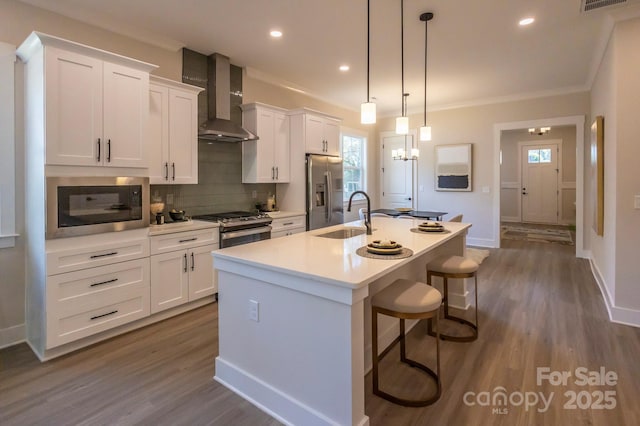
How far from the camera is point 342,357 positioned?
1.66m

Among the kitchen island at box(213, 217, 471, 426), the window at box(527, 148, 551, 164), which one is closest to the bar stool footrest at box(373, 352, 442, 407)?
the kitchen island at box(213, 217, 471, 426)

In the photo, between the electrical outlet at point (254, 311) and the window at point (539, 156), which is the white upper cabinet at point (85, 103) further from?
the window at point (539, 156)

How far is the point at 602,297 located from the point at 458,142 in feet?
13.0

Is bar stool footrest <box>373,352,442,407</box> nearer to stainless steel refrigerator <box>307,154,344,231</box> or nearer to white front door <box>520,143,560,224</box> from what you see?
stainless steel refrigerator <box>307,154,344,231</box>

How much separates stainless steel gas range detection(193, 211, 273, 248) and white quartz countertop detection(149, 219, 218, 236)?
0.36 feet

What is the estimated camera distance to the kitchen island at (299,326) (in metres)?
1.66

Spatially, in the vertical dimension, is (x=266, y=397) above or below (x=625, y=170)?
below

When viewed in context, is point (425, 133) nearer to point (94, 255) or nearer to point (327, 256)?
point (327, 256)

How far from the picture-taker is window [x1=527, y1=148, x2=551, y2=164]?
984 centimetres

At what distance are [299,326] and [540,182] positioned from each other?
417 inches

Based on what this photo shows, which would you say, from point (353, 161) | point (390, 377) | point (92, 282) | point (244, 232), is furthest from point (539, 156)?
point (92, 282)

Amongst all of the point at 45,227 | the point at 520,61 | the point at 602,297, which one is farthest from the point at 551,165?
the point at 45,227

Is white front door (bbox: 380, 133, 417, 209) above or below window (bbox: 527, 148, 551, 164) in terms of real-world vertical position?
below

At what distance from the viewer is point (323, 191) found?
5.15 metres
